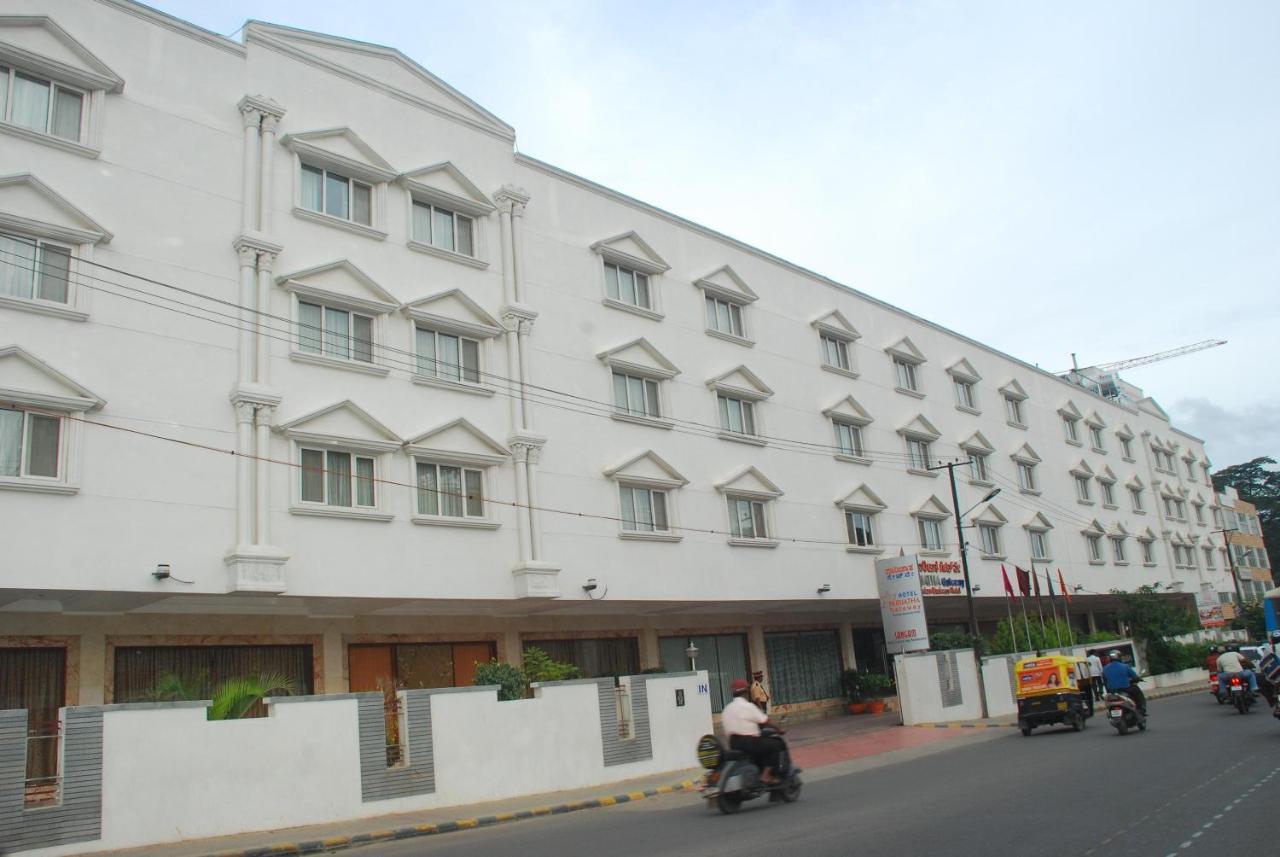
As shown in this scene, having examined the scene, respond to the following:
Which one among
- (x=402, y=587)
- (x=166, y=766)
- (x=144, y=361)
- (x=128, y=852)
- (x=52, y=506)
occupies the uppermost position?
(x=144, y=361)

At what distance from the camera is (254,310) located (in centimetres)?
1958

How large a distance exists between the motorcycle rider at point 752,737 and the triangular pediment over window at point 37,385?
38.1ft

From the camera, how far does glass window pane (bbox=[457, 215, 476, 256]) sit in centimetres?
2441

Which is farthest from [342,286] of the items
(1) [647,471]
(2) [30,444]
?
(1) [647,471]

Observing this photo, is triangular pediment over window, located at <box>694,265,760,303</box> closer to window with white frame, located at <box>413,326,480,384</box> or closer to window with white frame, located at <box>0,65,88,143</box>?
window with white frame, located at <box>413,326,480,384</box>

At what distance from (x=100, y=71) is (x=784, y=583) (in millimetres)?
21101

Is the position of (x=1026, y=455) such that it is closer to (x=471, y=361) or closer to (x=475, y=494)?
(x=471, y=361)

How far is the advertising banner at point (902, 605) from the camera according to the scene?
98.8 feet

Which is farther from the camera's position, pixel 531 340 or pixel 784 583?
pixel 784 583

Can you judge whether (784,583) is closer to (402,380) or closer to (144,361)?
(402,380)

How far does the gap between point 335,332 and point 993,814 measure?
15.4m

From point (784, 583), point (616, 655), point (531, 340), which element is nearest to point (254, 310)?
point (531, 340)

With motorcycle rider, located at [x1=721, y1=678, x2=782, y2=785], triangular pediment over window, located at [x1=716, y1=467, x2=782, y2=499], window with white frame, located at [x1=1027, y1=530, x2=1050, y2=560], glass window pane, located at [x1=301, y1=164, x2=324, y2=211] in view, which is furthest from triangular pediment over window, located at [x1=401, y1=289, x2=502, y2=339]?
window with white frame, located at [x1=1027, y1=530, x2=1050, y2=560]

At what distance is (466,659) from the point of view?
79.5ft
